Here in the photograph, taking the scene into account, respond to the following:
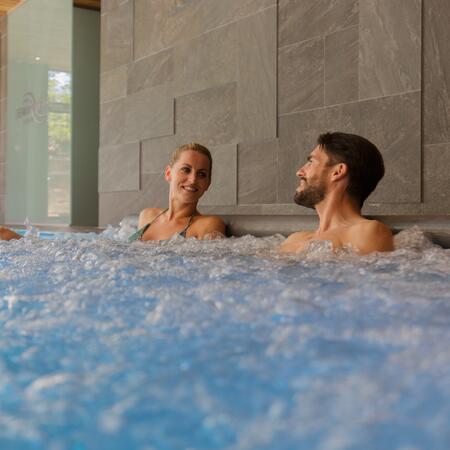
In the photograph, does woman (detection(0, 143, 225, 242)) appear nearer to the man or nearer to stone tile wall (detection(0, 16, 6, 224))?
the man

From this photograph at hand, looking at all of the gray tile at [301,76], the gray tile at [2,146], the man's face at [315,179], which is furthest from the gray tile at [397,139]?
the gray tile at [2,146]

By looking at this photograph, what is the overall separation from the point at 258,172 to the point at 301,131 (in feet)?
1.89

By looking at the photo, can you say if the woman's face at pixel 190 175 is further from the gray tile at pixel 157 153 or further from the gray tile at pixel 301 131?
the gray tile at pixel 157 153

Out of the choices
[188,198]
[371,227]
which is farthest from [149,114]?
[371,227]

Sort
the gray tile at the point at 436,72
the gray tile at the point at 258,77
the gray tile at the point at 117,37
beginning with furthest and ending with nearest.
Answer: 1. the gray tile at the point at 117,37
2. the gray tile at the point at 258,77
3. the gray tile at the point at 436,72

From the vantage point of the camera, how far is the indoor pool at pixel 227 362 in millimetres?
839

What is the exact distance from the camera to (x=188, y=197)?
3578 mm

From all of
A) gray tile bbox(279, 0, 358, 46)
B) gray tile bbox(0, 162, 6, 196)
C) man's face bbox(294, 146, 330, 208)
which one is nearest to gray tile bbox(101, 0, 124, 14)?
gray tile bbox(279, 0, 358, 46)

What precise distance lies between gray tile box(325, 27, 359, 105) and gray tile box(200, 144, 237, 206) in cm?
118

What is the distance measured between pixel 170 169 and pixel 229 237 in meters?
0.53

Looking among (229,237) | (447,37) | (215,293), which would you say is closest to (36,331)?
(215,293)

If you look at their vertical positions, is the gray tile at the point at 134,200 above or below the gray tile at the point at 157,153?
below

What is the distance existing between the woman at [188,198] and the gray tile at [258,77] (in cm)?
177

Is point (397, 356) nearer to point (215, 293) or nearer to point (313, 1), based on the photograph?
point (215, 293)
